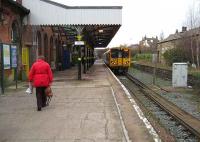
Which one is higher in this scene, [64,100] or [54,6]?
[54,6]

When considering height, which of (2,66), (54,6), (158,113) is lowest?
(158,113)

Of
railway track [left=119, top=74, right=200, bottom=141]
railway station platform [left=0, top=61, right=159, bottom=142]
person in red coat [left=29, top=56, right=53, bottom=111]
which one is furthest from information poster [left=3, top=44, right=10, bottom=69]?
railway track [left=119, top=74, right=200, bottom=141]

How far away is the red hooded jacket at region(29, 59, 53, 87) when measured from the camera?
12.1 meters

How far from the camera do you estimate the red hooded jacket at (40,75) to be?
12.1 metres

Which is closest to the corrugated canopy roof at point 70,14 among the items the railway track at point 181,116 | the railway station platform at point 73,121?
the railway track at point 181,116

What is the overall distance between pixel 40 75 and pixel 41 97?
650 millimetres

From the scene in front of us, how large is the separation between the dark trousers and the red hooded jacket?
0.18 meters

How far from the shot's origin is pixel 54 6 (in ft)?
86.3

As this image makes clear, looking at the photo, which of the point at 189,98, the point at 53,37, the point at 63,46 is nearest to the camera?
the point at 189,98

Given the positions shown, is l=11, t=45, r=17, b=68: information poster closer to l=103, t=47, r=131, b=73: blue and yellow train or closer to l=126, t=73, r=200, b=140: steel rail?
l=126, t=73, r=200, b=140: steel rail

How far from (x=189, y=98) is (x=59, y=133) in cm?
1256

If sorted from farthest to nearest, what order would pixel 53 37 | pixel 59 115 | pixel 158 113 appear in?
pixel 53 37
pixel 158 113
pixel 59 115

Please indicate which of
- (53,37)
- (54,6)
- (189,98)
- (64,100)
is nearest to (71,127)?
(64,100)

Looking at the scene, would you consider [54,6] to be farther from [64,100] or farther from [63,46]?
[63,46]
